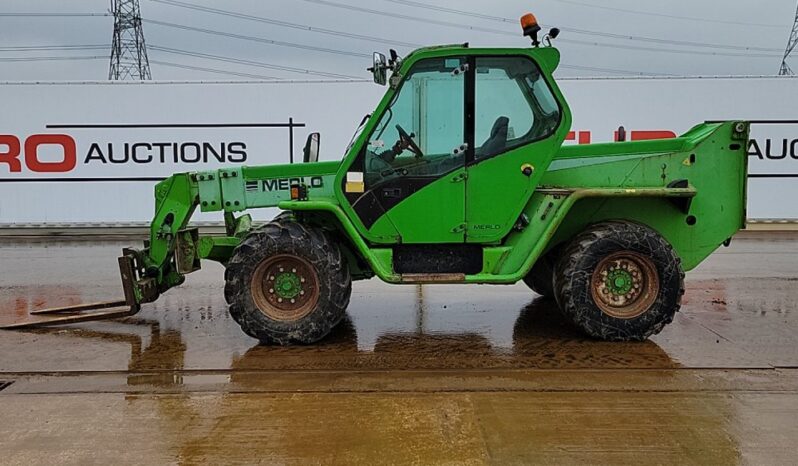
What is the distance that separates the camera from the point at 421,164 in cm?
522

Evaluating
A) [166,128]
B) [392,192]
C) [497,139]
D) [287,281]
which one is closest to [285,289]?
[287,281]

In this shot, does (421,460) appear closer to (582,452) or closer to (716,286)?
(582,452)

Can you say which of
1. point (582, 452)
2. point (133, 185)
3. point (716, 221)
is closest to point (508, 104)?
point (716, 221)

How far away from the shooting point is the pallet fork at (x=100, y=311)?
5617 mm

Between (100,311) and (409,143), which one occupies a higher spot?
(409,143)

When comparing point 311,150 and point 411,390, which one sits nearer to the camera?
point 411,390

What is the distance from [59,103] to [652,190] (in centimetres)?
1292

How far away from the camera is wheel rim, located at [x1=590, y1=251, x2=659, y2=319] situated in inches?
205

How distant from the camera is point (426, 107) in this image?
5.18 metres

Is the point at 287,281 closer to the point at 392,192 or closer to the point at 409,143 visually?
the point at 392,192

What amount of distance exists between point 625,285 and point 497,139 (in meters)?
1.57

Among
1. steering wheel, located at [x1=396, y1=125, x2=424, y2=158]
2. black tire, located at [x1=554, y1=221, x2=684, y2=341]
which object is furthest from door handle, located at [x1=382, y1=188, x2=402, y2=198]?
black tire, located at [x1=554, y1=221, x2=684, y2=341]

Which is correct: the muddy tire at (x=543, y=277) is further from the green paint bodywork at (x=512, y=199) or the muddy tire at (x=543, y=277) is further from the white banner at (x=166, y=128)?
the white banner at (x=166, y=128)

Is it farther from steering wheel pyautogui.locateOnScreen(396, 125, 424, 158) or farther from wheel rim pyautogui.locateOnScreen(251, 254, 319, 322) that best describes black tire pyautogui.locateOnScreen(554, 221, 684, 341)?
wheel rim pyautogui.locateOnScreen(251, 254, 319, 322)
